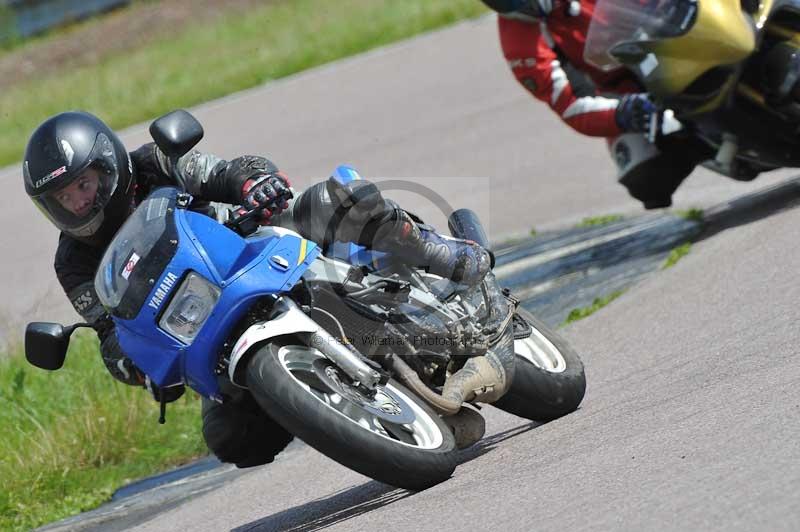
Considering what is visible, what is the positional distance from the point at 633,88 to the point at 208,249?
195 inches

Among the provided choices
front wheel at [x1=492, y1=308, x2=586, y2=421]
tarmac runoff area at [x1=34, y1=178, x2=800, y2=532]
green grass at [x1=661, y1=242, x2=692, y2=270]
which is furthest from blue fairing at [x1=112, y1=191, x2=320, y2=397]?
green grass at [x1=661, y1=242, x2=692, y2=270]

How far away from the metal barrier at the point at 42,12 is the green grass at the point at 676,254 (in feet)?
54.4

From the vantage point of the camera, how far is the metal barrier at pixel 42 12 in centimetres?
2294

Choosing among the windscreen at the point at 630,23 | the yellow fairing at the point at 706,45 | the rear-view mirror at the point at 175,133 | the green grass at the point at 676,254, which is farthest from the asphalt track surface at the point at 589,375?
the rear-view mirror at the point at 175,133

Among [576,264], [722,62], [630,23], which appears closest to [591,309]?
[576,264]

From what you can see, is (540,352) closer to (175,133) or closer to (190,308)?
(190,308)

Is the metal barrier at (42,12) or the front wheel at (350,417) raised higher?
the front wheel at (350,417)

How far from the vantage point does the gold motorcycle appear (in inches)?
299

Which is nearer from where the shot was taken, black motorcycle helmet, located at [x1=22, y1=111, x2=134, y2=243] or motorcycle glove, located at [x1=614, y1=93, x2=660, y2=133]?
black motorcycle helmet, located at [x1=22, y1=111, x2=134, y2=243]

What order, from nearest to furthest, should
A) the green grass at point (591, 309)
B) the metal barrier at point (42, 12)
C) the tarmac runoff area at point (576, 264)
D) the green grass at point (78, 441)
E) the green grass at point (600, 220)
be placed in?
the tarmac runoff area at point (576, 264) < the green grass at point (78, 441) < the green grass at point (591, 309) < the green grass at point (600, 220) < the metal barrier at point (42, 12)

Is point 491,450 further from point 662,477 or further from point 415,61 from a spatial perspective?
point 415,61

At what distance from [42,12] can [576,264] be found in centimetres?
1657

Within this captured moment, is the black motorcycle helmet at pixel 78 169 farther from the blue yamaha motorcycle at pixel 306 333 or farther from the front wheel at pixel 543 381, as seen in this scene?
the front wheel at pixel 543 381

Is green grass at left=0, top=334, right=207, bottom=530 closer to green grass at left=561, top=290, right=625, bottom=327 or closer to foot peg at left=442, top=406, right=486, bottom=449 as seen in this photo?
green grass at left=561, top=290, right=625, bottom=327
